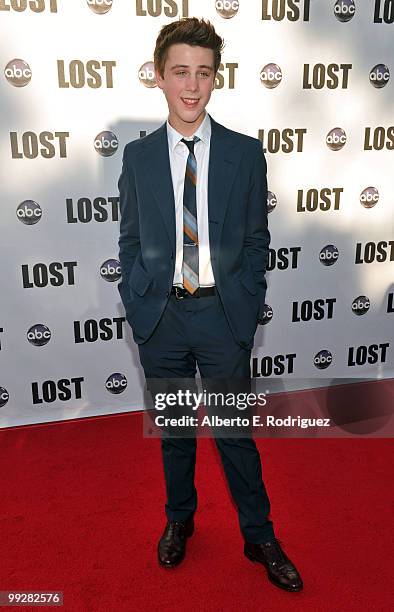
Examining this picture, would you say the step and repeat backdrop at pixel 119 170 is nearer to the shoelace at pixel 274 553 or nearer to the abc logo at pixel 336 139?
the abc logo at pixel 336 139

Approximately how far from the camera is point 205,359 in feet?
6.89

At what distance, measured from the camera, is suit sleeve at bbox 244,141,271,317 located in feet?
6.74

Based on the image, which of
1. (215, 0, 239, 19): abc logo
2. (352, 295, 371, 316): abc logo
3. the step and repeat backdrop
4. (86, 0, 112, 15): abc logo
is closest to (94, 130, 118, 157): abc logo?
the step and repeat backdrop

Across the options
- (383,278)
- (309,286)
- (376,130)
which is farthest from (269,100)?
(383,278)

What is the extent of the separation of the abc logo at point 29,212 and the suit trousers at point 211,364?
4.15 ft

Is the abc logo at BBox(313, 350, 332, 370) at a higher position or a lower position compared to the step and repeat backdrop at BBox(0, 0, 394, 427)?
lower

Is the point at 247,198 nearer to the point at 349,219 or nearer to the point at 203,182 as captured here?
the point at 203,182

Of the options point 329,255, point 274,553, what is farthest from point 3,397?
point 329,255

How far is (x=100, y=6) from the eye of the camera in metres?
2.85

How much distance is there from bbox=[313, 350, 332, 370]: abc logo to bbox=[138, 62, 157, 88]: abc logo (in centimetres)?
196

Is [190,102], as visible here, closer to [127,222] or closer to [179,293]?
[127,222]

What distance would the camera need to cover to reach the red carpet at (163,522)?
214 centimetres

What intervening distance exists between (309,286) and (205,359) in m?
1.68

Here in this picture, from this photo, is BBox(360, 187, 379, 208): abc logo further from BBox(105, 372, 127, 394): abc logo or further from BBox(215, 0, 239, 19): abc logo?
BBox(105, 372, 127, 394): abc logo
